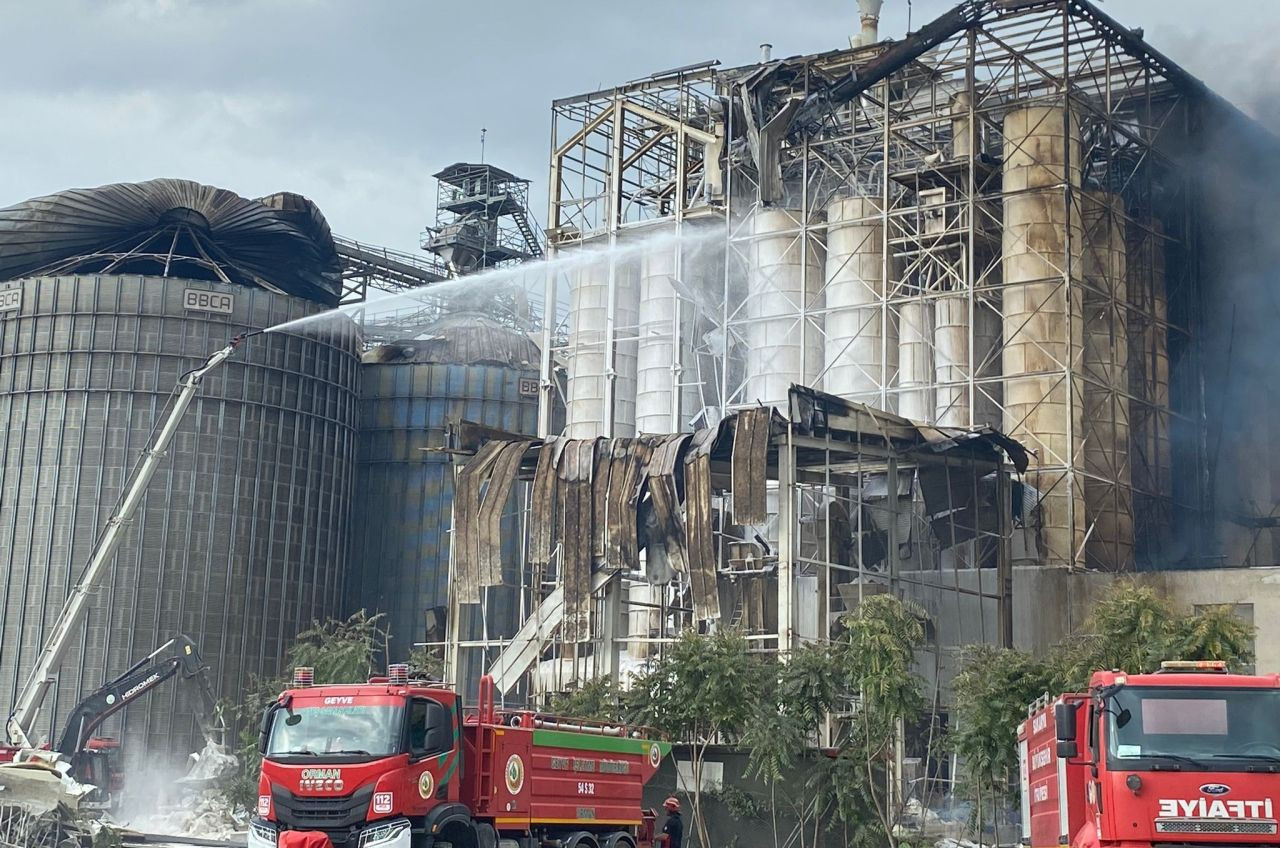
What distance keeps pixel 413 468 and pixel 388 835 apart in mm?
44608

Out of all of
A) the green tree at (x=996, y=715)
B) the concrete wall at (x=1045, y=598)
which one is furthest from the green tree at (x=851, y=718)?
the concrete wall at (x=1045, y=598)

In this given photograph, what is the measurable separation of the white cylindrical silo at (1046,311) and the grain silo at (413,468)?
24555 millimetres

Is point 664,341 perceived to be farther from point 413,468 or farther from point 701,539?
point 413,468

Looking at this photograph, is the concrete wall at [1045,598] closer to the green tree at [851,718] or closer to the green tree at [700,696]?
the green tree at [851,718]

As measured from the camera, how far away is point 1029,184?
147ft

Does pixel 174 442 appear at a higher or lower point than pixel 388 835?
higher

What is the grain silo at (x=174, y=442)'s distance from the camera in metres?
53.7

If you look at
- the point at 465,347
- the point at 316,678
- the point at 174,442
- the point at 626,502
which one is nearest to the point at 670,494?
the point at 626,502

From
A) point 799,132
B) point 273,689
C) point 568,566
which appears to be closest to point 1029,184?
point 799,132

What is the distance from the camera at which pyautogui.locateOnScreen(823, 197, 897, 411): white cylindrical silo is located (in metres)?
46.7

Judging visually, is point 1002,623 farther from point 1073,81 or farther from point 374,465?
point 374,465

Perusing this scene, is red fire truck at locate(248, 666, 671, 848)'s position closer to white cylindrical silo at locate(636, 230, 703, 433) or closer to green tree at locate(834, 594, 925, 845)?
green tree at locate(834, 594, 925, 845)

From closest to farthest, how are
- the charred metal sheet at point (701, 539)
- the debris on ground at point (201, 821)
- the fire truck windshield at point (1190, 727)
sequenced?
1. the fire truck windshield at point (1190, 727)
2. the charred metal sheet at point (701, 539)
3. the debris on ground at point (201, 821)

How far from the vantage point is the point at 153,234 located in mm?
58125
